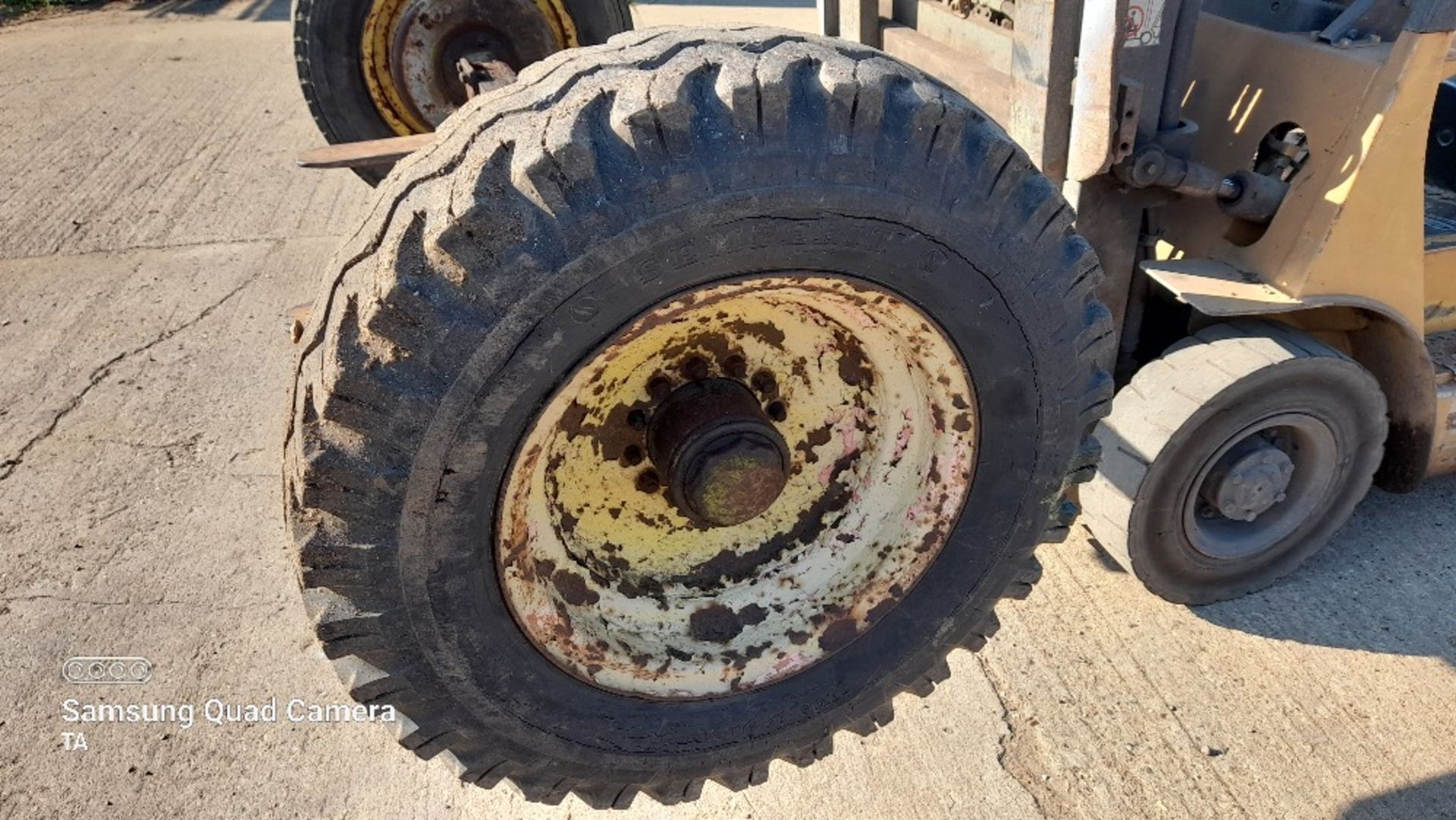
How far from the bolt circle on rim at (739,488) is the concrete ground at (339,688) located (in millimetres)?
746

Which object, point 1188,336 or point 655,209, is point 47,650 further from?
point 1188,336

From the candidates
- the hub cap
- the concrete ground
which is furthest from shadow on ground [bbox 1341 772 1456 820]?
the hub cap

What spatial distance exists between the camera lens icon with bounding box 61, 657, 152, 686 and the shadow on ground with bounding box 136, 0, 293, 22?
9.00 m

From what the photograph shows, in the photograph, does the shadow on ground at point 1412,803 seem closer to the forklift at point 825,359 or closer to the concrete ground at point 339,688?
the concrete ground at point 339,688

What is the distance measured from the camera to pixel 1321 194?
2506 millimetres

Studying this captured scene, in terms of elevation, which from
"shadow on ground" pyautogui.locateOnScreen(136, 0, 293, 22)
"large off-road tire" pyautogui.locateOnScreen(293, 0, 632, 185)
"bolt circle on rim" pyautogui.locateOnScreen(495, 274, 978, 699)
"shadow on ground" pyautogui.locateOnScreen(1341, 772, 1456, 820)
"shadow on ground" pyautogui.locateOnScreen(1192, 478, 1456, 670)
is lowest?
"shadow on ground" pyautogui.locateOnScreen(1192, 478, 1456, 670)

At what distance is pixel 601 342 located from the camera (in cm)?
147

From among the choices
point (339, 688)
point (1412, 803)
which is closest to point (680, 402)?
point (339, 688)

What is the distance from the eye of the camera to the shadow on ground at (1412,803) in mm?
2438

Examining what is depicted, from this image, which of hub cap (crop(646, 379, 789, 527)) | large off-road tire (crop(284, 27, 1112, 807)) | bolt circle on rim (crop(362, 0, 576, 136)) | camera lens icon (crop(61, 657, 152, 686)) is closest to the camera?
large off-road tire (crop(284, 27, 1112, 807))

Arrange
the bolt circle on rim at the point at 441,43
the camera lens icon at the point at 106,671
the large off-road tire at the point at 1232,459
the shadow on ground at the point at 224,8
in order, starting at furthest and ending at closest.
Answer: the shadow on ground at the point at 224,8
the bolt circle on rim at the point at 441,43
the camera lens icon at the point at 106,671
the large off-road tire at the point at 1232,459

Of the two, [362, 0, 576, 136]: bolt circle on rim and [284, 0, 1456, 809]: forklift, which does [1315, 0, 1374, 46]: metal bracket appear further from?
[362, 0, 576, 136]: bolt circle on rim

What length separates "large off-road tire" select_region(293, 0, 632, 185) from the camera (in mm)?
3883

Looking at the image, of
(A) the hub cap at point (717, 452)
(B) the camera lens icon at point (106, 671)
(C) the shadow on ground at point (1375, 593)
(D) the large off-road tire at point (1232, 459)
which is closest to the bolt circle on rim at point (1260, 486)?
(D) the large off-road tire at point (1232, 459)
